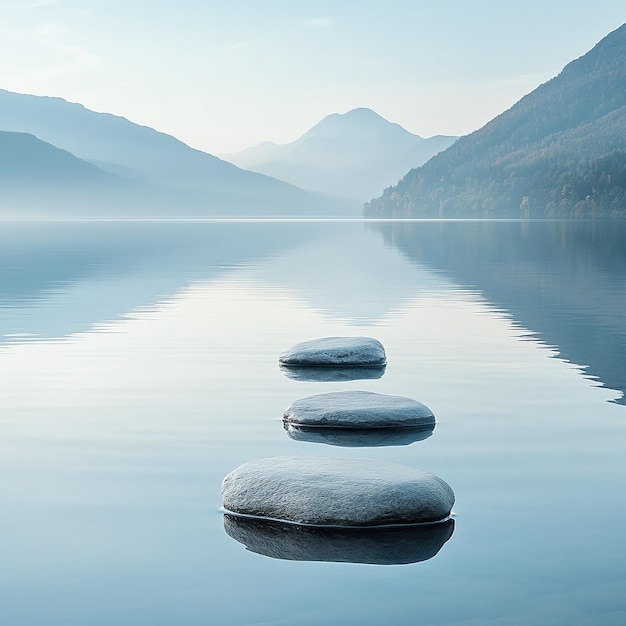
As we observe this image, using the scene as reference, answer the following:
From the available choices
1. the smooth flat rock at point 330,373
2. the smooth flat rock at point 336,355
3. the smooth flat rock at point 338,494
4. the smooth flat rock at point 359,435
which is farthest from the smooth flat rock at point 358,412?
the smooth flat rock at point 336,355

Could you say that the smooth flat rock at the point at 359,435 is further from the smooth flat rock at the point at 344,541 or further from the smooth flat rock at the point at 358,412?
the smooth flat rock at the point at 344,541

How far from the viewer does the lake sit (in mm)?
8680

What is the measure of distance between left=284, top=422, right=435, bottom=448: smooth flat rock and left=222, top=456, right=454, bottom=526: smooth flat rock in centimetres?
291

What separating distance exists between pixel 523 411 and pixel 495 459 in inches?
137

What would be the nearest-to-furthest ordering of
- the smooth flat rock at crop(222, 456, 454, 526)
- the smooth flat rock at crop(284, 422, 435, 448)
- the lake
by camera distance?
the lake, the smooth flat rock at crop(222, 456, 454, 526), the smooth flat rock at crop(284, 422, 435, 448)

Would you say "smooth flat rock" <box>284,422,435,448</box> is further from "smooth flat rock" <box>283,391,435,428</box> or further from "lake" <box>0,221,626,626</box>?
"lake" <box>0,221,626,626</box>

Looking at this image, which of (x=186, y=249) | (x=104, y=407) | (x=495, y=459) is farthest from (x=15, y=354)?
(x=186, y=249)

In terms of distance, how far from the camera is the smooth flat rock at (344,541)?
957cm

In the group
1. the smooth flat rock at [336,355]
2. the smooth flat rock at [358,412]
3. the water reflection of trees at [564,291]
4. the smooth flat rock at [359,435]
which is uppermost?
the smooth flat rock at [358,412]

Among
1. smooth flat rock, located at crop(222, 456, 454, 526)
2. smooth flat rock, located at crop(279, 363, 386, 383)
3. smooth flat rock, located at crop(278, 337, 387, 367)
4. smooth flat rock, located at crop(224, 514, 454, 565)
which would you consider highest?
smooth flat rock, located at crop(222, 456, 454, 526)

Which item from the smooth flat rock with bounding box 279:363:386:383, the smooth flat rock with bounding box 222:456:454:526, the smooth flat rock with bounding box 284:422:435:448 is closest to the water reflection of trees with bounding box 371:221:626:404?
the smooth flat rock with bounding box 279:363:386:383

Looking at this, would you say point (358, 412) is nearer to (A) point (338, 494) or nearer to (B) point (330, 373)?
(A) point (338, 494)

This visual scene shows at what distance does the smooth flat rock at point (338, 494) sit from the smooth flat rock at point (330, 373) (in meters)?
8.54

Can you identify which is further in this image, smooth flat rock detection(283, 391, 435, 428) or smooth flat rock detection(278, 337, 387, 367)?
smooth flat rock detection(278, 337, 387, 367)
